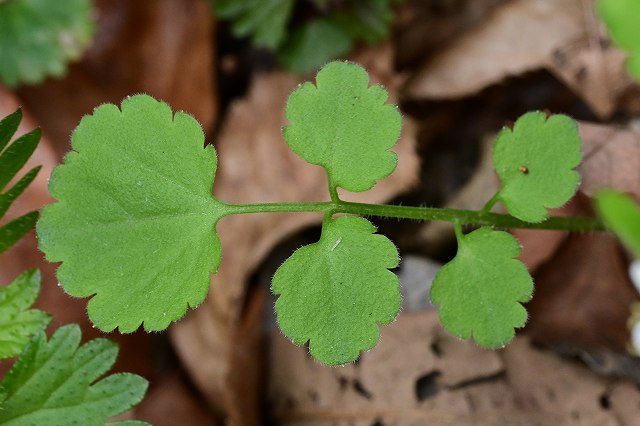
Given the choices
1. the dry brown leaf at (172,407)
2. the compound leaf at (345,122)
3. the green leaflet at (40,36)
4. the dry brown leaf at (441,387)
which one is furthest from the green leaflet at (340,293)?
the green leaflet at (40,36)

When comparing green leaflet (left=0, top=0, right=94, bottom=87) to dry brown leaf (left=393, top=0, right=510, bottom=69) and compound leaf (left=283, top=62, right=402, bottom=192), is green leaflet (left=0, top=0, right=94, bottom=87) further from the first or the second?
compound leaf (left=283, top=62, right=402, bottom=192)

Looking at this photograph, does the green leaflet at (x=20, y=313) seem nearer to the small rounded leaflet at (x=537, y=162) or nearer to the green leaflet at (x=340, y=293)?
the green leaflet at (x=340, y=293)

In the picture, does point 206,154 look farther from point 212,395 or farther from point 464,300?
point 212,395

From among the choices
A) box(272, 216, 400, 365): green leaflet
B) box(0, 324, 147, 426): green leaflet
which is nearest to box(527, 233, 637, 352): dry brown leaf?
box(272, 216, 400, 365): green leaflet

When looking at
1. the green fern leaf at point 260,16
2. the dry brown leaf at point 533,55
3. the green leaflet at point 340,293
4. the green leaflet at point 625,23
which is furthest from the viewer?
the green fern leaf at point 260,16

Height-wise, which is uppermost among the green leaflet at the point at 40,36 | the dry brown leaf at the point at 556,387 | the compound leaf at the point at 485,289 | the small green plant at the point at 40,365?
the green leaflet at the point at 40,36
